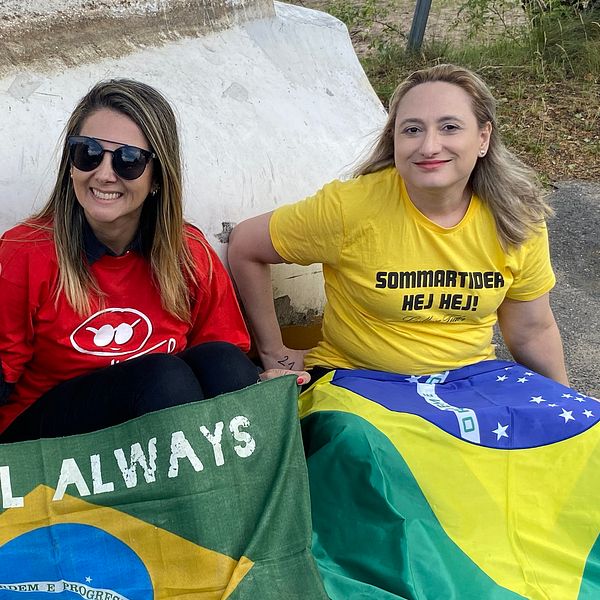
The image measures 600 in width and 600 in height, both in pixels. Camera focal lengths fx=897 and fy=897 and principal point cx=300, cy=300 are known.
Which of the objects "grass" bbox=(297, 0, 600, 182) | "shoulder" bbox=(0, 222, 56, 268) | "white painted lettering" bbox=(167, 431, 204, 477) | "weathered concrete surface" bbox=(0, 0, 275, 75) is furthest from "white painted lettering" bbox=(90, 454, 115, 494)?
"grass" bbox=(297, 0, 600, 182)

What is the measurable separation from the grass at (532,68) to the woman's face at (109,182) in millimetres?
4009

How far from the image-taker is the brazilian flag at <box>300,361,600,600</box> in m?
2.03

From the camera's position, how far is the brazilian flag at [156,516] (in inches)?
71.0

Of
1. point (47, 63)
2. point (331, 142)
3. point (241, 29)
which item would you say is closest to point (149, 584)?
point (47, 63)

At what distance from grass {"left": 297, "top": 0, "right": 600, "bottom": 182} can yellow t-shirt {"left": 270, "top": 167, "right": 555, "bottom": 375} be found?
3.32 metres

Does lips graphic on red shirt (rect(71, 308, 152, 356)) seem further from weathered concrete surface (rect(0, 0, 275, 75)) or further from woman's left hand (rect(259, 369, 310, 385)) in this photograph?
weathered concrete surface (rect(0, 0, 275, 75))

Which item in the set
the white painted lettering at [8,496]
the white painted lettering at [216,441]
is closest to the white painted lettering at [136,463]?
the white painted lettering at [216,441]

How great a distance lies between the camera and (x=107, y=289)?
2.16 m

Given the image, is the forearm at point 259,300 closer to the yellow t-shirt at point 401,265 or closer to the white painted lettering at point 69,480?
the yellow t-shirt at point 401,265

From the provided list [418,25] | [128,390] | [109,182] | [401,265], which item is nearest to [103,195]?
[109,182]

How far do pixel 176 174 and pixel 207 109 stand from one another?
773 mm

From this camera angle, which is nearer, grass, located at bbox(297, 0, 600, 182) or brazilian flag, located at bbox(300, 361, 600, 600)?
brazilian flag, located at bbox(300, 361, 600, 600)

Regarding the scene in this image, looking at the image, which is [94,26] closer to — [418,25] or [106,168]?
[106,168]

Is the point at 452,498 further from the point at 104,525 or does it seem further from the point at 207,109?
the point at 207,109
